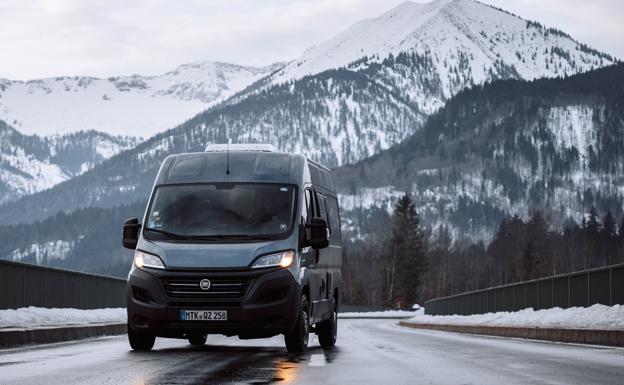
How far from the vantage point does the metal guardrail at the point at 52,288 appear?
75.4 ft

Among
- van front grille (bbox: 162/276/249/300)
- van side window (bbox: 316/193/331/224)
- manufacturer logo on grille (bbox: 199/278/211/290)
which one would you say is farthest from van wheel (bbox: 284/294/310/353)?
van side window (bbox: 316/193/331/224)

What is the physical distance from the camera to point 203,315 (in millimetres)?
15219

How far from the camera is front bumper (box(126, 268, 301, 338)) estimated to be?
15180 mm

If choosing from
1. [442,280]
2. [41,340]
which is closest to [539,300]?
[41,340]

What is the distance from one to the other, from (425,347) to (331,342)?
147 centimetres

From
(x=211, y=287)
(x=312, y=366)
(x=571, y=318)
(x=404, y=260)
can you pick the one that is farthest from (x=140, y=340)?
(x=404, y=260)

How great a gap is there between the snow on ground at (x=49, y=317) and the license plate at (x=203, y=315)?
6.62m

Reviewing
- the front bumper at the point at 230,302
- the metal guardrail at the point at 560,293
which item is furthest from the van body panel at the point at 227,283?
the metal guardrail at the point at 560,293

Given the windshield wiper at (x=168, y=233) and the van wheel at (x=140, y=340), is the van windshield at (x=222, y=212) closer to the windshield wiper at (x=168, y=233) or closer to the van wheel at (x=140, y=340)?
the windshield wiper at (x=168, y=233)

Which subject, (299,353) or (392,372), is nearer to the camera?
(392,372)

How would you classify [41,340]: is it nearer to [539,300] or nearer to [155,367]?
[155,367]

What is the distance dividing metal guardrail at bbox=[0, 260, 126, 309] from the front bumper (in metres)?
7.88

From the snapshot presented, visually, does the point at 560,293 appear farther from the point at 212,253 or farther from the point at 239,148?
the point at 212,253

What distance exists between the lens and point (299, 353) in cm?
1602
